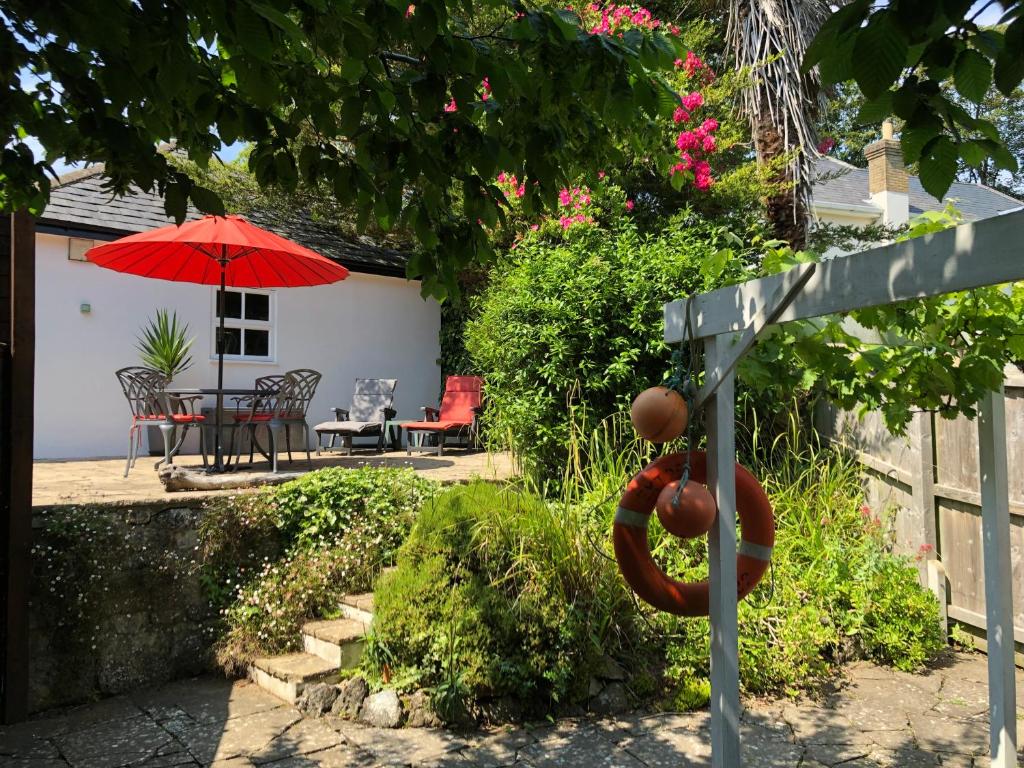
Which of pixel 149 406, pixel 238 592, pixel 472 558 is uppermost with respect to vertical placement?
pixel 149 406

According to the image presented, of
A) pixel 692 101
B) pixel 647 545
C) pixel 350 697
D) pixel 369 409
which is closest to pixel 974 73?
pixel 647 545

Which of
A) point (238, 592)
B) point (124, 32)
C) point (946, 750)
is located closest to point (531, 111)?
point (124, 32)

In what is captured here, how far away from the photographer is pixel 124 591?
4.39 metres

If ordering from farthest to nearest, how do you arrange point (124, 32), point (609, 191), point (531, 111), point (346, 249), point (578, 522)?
1. point (346, 249)
2. point (609, 191)
3. point (578, 522)
4. point (531, 111)
5. point (124, 32)

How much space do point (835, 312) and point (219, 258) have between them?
17.7 feet

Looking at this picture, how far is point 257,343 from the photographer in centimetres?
968

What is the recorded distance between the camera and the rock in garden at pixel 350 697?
3.80 m

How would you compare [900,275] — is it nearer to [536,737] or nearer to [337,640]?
[536,737]

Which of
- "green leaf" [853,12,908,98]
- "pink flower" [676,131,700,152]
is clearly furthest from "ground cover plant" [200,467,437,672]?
"pink flower" [676,131,700,152]

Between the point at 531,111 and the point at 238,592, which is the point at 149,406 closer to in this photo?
the point at 238,592

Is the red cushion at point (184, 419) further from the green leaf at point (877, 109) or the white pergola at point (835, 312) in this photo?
the green leaf at point (877, 109)

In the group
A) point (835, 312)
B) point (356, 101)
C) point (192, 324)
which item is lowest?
point (835, 312)

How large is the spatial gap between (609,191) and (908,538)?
4316 millimetres

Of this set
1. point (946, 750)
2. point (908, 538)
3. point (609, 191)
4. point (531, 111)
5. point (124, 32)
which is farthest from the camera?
point (609, 191)
